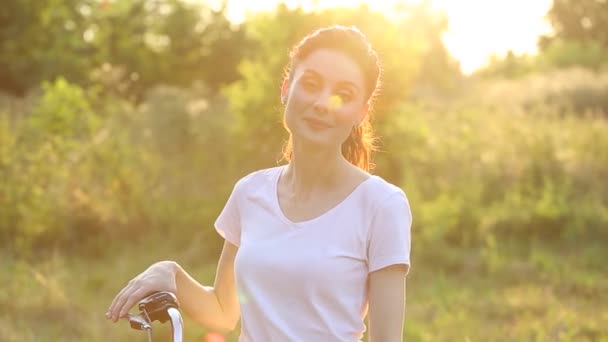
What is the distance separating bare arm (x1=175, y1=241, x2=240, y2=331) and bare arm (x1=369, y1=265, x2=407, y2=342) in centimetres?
59

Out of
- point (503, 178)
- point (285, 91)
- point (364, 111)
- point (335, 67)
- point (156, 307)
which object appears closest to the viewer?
point (156, 307)

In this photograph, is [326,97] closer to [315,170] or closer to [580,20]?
[315,170]

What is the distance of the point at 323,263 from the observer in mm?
2311

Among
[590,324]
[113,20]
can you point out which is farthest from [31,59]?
[590,324]

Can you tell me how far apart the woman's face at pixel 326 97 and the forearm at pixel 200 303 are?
1.80ft

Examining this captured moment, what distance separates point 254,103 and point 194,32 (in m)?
12.9

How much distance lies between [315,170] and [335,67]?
0.97 feet

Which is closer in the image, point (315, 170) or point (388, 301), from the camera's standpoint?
point (388, 301)

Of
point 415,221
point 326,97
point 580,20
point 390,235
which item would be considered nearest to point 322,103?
point 326,97

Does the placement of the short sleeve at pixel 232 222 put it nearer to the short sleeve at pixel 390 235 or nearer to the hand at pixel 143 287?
the hand at pixel 143 287

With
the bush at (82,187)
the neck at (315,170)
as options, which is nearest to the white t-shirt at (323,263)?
the neck at (315,170)

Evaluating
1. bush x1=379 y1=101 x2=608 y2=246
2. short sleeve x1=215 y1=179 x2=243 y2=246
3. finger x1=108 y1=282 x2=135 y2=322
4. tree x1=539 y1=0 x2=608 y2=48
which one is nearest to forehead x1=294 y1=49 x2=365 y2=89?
short sleeve x1=215 y1=179 x2=243 y2=246

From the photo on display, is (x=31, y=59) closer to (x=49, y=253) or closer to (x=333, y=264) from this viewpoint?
(x=49, y=253)

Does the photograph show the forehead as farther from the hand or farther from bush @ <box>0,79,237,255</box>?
bush @ <box>0,79,237,255</box>
